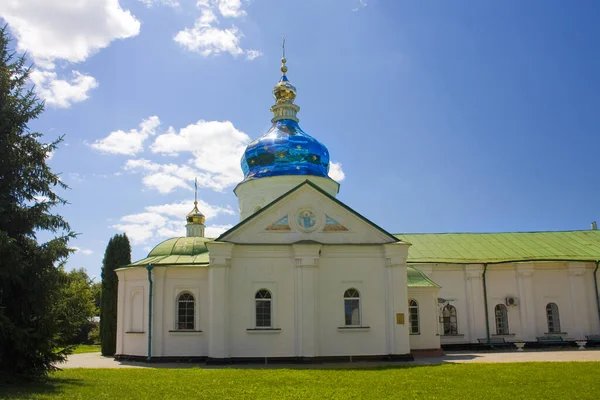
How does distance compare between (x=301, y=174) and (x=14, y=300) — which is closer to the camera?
(x=14, y=300)

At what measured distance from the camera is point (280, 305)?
67.9 ft

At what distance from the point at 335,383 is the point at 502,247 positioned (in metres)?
18.3

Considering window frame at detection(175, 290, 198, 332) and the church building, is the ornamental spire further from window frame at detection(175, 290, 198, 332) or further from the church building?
window frame at detection(175, 290, 198, 332)

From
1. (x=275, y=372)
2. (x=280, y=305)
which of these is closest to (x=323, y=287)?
(x=280, y=305)

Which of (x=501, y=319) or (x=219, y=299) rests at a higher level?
(x=219, y=299)

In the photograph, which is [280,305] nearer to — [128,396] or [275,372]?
[275,372]

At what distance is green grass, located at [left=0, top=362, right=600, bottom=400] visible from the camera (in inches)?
460

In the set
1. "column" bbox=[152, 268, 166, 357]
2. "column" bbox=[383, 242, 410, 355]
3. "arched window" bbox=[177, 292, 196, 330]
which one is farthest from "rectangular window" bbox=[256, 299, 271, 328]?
"column" bbox=[383, 242, 410, 355]

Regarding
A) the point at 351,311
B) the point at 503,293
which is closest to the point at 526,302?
the point at 503,293

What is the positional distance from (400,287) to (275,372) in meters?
6.59

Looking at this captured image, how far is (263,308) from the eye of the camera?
20.8 meters

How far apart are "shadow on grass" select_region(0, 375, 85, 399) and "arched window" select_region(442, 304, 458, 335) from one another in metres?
18.0

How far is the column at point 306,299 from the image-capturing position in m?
20.1

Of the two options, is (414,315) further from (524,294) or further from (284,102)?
(284,102)
